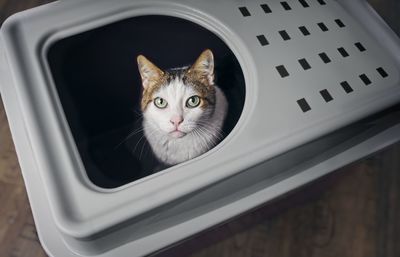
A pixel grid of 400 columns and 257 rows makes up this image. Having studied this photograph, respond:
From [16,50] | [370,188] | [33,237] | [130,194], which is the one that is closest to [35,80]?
[16,50]

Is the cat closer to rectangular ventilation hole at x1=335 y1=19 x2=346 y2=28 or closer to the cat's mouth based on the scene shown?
the cat's mouth

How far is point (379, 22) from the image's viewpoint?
1.89 ft

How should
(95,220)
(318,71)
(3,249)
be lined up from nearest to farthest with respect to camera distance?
(95,220) < (318,71) < (3,249)

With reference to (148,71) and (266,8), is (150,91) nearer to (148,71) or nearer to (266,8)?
(148,71)

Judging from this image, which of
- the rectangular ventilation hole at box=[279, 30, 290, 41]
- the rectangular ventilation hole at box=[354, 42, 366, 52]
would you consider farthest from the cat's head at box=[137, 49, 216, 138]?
the rectangular ventilation hole at box=[354, 42, 366, 52]

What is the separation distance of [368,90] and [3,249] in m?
0.64

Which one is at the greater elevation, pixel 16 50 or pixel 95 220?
pixel 16 50

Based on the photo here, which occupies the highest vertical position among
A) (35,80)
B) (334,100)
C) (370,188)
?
(35,80)

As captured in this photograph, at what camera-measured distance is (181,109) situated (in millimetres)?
473

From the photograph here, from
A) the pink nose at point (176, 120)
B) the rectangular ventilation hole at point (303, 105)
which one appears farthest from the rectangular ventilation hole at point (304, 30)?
the pink nose at point (176, 120)

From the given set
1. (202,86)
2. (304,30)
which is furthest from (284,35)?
(202,86)

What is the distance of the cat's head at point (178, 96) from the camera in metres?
0.47

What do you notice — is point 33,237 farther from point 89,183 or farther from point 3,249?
point 89,183

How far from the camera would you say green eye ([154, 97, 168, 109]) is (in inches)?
18.8
